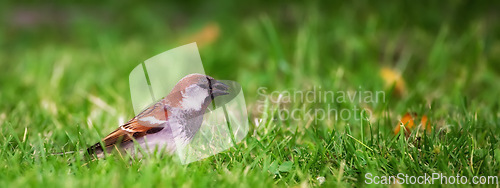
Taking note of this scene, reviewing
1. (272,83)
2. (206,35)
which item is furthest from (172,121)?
(206,35)

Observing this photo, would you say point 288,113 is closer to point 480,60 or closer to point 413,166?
point 413,166

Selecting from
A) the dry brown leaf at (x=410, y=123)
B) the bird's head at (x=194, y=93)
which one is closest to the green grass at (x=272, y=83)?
the dry brown leaf at (x=410, y=123)

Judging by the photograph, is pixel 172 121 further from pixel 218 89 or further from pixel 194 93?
pixel 218 89

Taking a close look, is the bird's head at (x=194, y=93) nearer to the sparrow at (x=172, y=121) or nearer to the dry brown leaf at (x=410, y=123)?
the sparrow at (x=172, y=121)

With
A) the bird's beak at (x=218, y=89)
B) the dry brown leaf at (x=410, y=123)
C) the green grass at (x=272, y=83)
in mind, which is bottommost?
the dry brown leaf at (x=410, y=123)

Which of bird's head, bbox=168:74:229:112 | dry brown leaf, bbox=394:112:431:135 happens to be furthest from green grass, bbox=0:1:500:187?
bird's head, bbox=168:74:229:112

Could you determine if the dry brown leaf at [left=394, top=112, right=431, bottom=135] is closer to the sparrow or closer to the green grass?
the green grass

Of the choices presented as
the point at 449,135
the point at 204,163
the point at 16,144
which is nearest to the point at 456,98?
the point at 449,135
